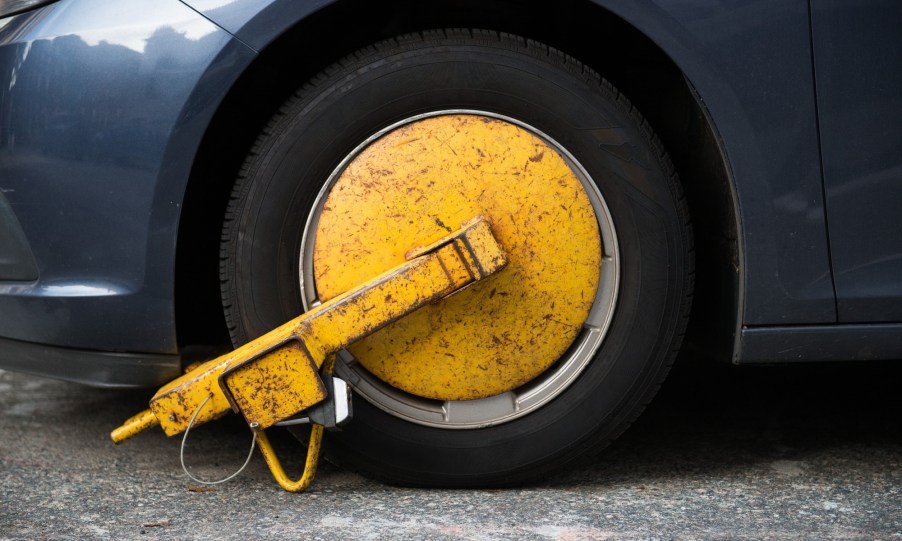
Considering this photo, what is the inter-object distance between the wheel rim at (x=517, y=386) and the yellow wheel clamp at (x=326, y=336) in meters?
0.10

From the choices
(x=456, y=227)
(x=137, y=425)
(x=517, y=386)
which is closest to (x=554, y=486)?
(x=517, y=386)

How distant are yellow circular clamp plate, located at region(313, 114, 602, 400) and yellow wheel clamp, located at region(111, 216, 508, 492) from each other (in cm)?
6

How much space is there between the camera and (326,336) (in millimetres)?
1583

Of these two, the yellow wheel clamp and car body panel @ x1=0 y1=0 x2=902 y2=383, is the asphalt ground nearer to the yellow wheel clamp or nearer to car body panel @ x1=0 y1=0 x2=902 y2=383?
the yellow wheel clamp

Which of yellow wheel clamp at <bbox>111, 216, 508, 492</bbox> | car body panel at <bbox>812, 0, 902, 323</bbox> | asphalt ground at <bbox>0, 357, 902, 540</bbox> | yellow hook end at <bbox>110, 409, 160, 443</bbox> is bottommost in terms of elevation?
asphalt ground at <bbox>0, 357, 902, 540</bbox>

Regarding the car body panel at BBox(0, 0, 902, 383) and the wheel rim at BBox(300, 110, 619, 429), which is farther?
the wheel rim at BBox(300, 110, 619, 429)

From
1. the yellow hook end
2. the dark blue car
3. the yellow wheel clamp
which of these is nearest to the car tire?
the dark blue car

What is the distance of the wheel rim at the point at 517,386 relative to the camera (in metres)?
1.66

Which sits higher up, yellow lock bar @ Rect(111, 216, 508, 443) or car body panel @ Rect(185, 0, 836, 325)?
car body panel @ Rect(185, 0, 836, 325)

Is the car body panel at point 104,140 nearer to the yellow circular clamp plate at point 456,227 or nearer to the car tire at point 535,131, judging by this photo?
the car tire at point 535,131

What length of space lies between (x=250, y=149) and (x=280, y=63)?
7.0 inches

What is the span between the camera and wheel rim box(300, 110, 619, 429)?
1655mm

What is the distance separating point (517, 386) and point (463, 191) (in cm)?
38

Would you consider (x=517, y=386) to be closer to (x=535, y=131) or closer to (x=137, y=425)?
(x=535, y=131)
